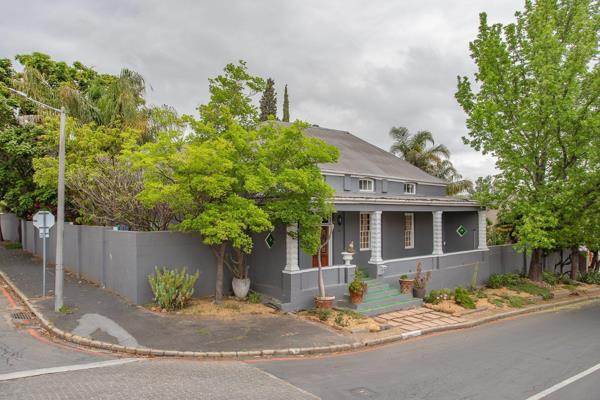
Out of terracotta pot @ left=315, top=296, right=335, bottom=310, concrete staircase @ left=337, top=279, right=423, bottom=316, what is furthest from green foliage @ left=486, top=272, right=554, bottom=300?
terracotta pot @ left=315, top=296, right=335, bottom=310

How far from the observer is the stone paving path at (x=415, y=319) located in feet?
40.9

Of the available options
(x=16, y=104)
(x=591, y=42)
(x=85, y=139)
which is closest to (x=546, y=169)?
(x=591, y=42)

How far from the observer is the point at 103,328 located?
1073 cm

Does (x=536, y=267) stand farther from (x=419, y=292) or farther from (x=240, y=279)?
(x=240, y=279)

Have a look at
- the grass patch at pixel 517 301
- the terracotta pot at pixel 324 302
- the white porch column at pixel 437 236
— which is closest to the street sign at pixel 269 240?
the terracotta pot at pixel 324 302

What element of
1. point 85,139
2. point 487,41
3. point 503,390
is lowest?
point 503,390

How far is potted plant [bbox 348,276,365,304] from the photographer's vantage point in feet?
43.9

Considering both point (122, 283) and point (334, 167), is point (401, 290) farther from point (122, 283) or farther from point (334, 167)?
point (122, 283)

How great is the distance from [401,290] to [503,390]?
25.4 ft

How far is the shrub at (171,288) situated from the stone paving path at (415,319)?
5.85 meters

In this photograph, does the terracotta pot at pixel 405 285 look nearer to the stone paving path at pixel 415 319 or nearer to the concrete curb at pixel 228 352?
the stone paving path at pixel 415 319

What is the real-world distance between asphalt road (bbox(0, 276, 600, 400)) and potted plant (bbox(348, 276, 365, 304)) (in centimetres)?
262

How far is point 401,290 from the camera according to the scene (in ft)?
50.5

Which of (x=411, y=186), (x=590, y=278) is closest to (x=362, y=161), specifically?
(x=411, y=186)
